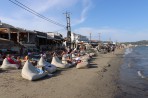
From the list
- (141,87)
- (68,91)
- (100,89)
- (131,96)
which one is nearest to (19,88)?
(68,91)

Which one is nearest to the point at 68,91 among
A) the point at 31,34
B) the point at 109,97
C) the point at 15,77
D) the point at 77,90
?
the point at 77,90

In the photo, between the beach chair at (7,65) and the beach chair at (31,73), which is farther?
the beach chair at (7,65)

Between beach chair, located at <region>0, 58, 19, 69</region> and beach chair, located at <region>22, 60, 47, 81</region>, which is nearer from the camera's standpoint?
beach chair, located at <region>22, 60, 47, 81</region>

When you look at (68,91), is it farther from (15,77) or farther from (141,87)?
(141,87)

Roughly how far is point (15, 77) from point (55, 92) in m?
4.90

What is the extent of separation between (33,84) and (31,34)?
97.4 feet

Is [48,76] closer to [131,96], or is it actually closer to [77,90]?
[77,90]

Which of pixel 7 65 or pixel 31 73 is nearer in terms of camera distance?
pixel 31 73

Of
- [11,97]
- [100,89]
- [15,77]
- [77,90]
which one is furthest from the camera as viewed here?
[15,77]

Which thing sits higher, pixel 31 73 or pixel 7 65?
pixel 7 65

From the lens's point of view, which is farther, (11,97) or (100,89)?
(100,89)

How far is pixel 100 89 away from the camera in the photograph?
52.7 feet

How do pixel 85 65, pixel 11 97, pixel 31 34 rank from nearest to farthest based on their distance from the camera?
pixel 11 97 → pixel 85 65 → pixel 31 34

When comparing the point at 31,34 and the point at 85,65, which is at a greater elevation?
the point at 31,34
